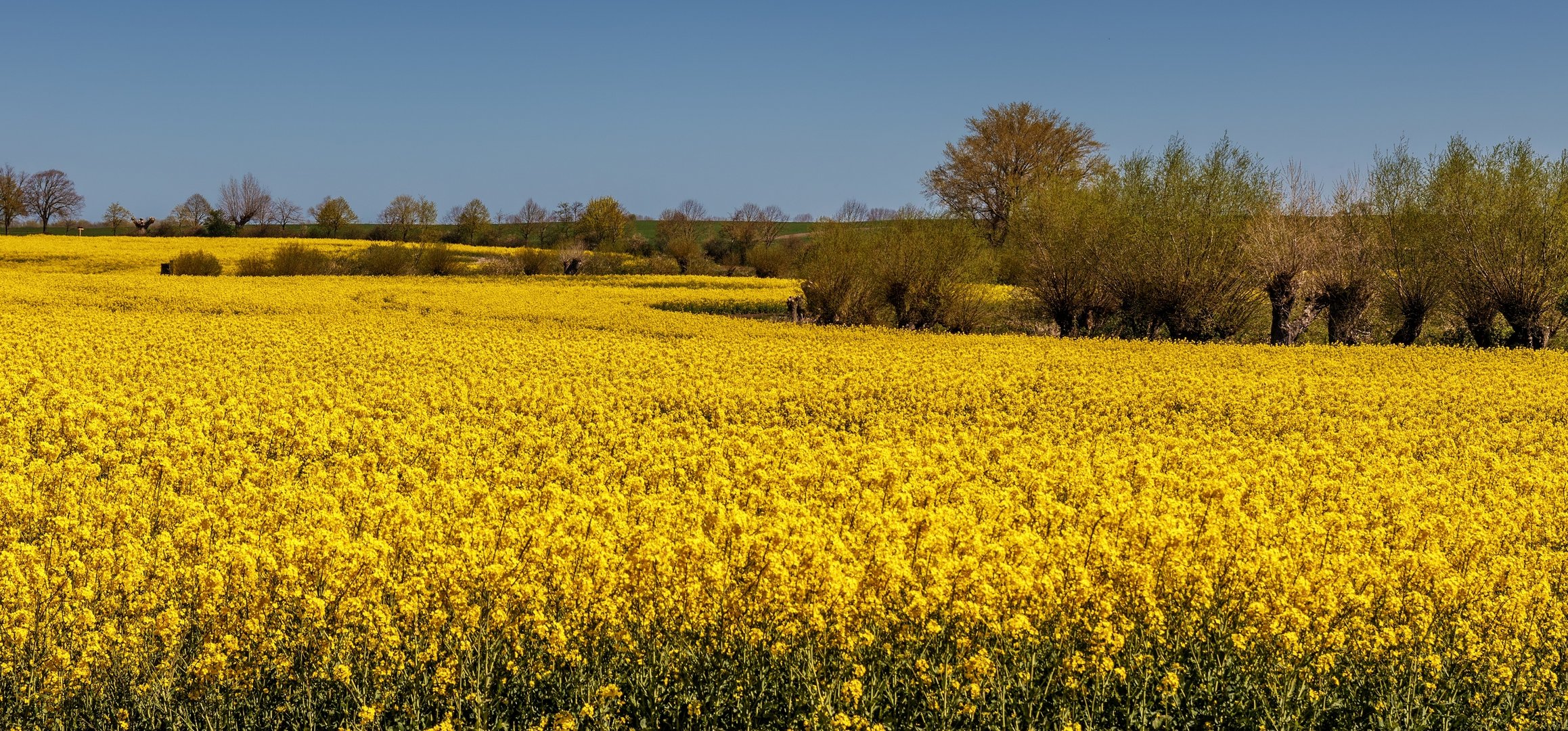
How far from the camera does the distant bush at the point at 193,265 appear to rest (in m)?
48.2

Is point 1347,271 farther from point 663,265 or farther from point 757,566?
point 663,265

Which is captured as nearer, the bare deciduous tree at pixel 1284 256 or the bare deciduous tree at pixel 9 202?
the bare deciduous tree at pixel 1284 256

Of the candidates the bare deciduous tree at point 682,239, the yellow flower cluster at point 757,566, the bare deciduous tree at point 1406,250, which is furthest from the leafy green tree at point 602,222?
the yellow flower cluster at point 757,566

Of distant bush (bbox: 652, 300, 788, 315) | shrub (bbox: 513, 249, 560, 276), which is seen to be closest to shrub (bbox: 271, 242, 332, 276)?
shrub (bbox: 513, 249, 560, 276)

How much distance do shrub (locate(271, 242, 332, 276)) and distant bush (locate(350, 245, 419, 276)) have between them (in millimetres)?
1987

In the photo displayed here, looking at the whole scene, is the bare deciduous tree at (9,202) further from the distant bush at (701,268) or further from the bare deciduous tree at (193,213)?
the distant bush at (701,268)

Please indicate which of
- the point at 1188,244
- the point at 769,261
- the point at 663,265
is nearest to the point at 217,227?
the point at 663,265

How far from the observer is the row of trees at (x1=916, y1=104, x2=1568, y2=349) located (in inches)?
1032

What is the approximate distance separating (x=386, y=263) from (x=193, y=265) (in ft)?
27.6

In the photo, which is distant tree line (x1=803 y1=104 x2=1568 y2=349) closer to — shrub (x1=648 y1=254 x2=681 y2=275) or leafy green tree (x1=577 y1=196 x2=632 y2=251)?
shrub (x1=648 y1=254 x2=681 y2=275)

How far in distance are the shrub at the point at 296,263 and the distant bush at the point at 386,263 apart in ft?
6.52

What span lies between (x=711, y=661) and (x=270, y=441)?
24.0 ft

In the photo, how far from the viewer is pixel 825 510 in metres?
7.55

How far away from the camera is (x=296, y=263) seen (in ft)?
163
